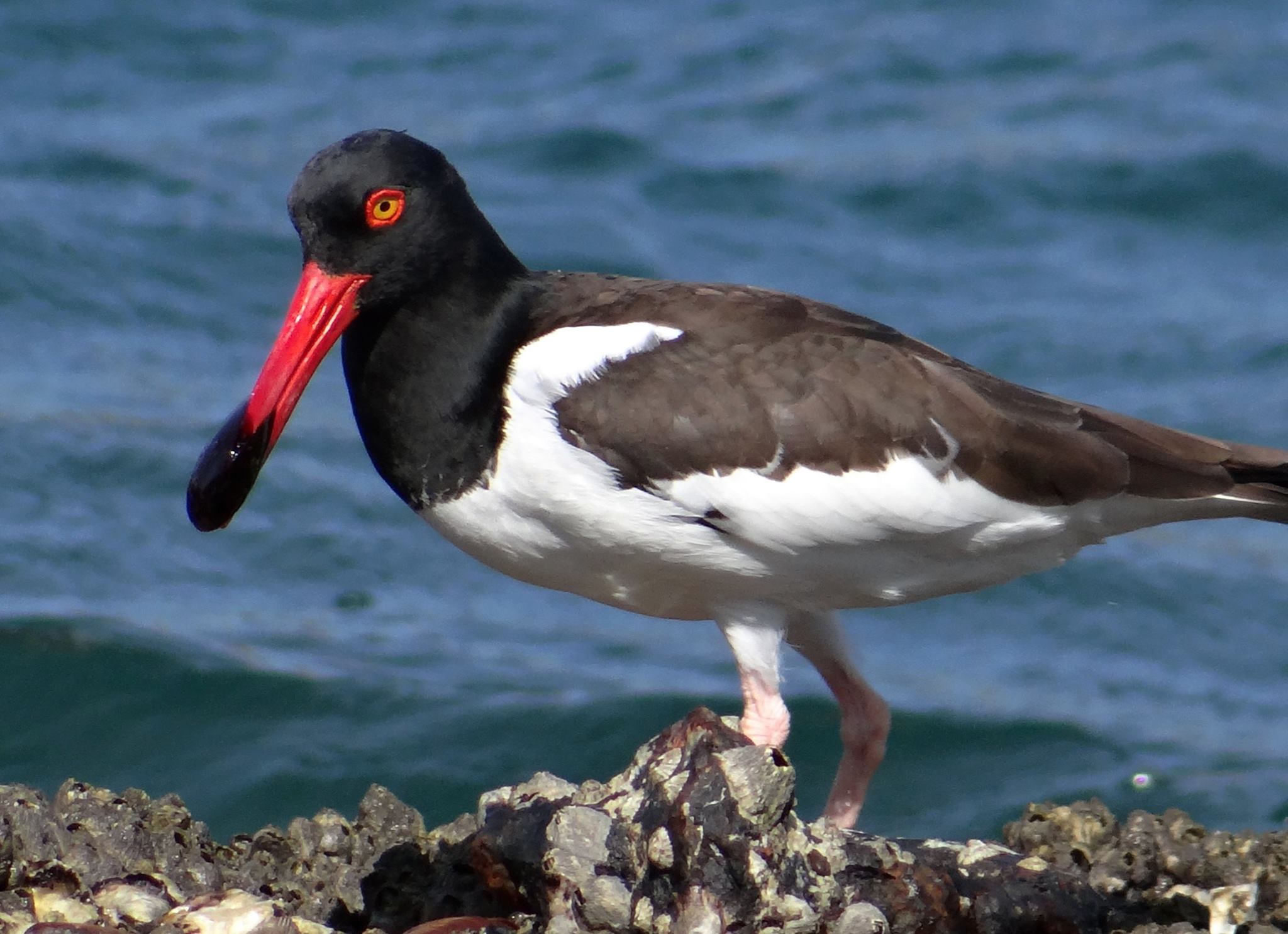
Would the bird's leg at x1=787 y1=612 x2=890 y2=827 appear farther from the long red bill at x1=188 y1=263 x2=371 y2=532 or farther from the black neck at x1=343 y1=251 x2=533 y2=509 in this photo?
the long red bill at x1=188 y1=263 x2=371 y2=532

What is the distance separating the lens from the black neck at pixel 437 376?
4910 millimetres

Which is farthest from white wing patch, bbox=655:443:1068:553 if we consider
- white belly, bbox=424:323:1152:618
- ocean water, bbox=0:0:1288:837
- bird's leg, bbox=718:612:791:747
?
ocean water, bbox=0:0:1288:837

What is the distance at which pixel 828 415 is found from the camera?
498 cm

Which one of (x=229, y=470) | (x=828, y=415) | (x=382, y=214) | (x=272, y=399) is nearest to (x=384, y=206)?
(x=382, y=214)

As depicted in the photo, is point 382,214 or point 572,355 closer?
point 572,355

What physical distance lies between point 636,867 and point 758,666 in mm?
1205

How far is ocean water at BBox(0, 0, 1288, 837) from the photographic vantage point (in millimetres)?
8297

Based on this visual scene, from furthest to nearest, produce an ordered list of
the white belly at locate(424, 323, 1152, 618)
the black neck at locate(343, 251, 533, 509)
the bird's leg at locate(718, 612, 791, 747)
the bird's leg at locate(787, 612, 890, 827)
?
the bird's leg at locate(787, 612, 890, 827), the bird's leg at locate(718, 612, 791, 747), the black neck at locate(343, 251, 533, 509), the white belly at locate(424, 323, 1152, 618)

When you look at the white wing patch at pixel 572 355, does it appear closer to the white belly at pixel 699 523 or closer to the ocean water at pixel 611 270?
the white belly at pixel 699 523

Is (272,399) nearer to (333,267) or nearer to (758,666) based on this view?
(333,267)

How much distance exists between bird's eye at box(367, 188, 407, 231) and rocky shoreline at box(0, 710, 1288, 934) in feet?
5.29

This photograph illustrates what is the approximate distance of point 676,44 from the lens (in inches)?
598

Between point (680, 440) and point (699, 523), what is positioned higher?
point (680, 440)

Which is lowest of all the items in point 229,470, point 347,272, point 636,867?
point 636,867
